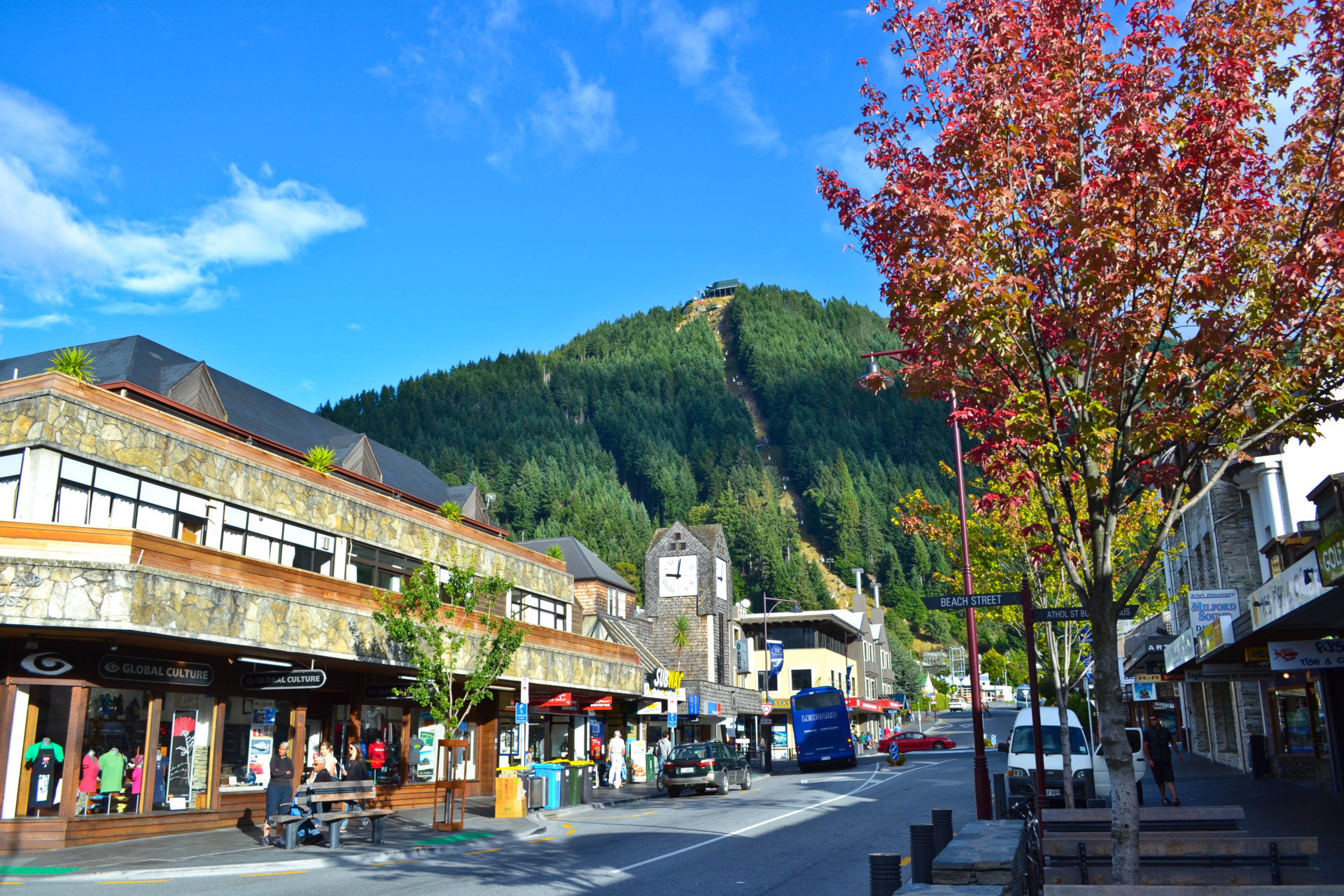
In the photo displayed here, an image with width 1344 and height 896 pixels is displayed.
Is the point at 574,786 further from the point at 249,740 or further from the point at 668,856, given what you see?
the point at 668,856

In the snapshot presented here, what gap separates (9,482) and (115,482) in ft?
5.66

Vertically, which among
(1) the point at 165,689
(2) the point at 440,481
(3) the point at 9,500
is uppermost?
(2) the point at 440,481

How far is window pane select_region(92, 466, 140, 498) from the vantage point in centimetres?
1875

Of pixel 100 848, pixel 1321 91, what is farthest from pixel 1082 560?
pixel 100 848

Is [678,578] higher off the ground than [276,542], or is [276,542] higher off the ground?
[678,578]

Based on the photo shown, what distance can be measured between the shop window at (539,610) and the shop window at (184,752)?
11.7 meters

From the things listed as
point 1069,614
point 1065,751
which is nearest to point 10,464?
point 1069,614

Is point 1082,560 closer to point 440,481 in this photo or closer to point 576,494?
point 440,481

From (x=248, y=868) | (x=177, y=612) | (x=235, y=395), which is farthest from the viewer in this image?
(x=235, y=395)

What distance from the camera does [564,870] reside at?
13703 mm

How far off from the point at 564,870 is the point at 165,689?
34.3ft

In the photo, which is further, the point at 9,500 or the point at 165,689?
the point at 165,689

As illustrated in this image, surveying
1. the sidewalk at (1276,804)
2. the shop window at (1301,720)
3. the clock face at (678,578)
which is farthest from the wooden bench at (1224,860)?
the clock face at (678,578)

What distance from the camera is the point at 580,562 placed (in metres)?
51.1
